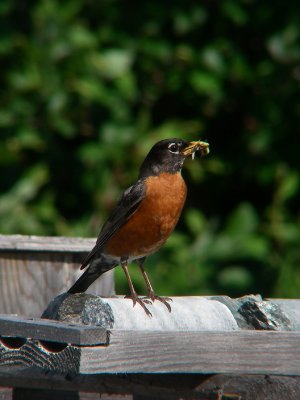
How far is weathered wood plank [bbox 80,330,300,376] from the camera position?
2.83 metres

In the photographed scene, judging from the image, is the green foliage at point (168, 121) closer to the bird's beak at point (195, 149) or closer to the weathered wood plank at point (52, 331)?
the bird's beak at point (195, 149)

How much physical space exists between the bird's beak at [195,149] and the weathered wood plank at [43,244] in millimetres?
616

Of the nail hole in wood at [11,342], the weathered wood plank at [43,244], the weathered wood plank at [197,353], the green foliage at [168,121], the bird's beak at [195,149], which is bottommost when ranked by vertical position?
the weathered wood plank at [197,353]

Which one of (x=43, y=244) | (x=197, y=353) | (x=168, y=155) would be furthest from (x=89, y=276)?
(x=197, y=353)

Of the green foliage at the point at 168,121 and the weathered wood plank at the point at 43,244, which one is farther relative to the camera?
the green foliage at the point at 168,121

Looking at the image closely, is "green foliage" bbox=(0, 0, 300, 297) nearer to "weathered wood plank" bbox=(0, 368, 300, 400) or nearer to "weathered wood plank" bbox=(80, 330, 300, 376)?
"weathered wood plank" bbox=(0, 368, 300, 400)

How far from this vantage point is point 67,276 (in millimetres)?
4344

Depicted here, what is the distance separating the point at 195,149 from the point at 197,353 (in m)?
1.78

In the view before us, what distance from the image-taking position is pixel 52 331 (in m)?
2.83

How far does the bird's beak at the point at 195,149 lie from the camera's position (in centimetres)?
455

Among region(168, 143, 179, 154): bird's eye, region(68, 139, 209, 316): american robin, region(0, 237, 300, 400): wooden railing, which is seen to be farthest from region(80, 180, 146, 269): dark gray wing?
region(0, 237, 300, 400): wooden railing

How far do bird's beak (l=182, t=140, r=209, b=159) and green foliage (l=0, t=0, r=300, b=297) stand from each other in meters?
1.15

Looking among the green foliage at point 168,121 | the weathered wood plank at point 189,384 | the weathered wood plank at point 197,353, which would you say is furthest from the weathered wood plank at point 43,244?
the weathered wood plank at point 197,353

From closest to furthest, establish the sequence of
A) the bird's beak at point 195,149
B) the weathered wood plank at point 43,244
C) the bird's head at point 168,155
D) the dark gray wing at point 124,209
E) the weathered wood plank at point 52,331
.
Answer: the weathered wood plank at point 52,331
the weathered wood plank at point 43,244
the dark gray wing at point 124,209
the bird's beak at point 195,149
the bird's head at point 168,155
